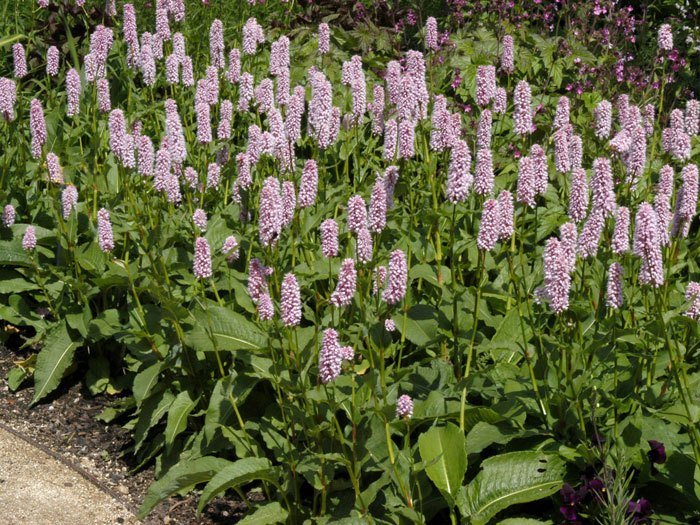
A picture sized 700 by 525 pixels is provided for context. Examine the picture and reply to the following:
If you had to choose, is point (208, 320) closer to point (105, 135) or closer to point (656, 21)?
point (105, 135)

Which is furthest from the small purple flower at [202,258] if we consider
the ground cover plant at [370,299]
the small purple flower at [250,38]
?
the small purple flower at [250,38]

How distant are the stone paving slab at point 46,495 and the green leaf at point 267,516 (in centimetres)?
62

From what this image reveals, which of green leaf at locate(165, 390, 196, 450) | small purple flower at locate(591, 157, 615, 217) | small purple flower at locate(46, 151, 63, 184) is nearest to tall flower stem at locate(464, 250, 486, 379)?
small purple flower at locate(591, 157, 615, 217)

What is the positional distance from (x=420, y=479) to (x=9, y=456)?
1853 millimetres

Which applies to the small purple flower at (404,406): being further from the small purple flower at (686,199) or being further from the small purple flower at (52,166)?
the small purple flower at (52,166)

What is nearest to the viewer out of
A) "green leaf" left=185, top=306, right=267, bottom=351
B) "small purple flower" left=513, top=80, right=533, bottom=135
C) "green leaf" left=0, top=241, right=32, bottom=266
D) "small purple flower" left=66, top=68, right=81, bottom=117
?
"green leaf" left=185, top=306, right=267, bottom=351

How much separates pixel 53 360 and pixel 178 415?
910mm

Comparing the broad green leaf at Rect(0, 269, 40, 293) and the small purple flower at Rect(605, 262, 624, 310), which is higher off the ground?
the small purple flower at Rect(605, 262, 624, 310)

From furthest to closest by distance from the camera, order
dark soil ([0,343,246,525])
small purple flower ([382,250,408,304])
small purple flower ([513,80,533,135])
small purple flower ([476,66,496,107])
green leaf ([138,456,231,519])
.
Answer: small purple flower ([476,66,496,107]), small purple flower ([513,80,533,135]), dark soil ([0,343,246,525]), green leaf ([138,456,231,519]), small purple flower ([382,250,408,304])

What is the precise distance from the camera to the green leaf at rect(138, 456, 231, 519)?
3490 millimetres

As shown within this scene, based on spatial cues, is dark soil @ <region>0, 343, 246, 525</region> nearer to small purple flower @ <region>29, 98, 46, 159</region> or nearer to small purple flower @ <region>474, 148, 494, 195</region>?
small purple flower @ <region>29, 98, 46, 159</region>

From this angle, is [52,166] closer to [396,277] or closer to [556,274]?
[396,277]

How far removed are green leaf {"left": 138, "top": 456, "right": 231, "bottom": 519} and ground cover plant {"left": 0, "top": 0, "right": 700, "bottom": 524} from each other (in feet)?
0.03

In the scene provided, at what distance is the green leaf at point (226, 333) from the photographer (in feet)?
12.4
